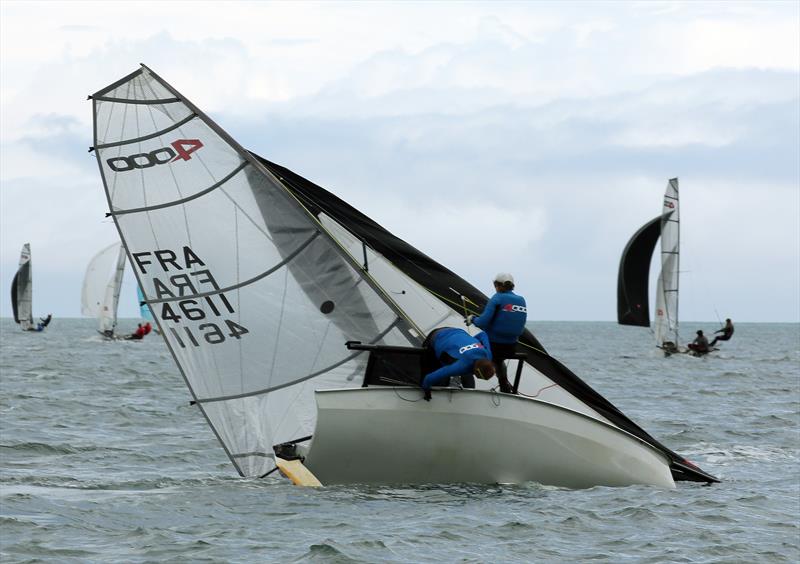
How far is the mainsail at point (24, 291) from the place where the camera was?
6397 cm

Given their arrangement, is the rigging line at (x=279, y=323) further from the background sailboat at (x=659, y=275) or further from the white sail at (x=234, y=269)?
the background sailboat at (x=659, y=275)

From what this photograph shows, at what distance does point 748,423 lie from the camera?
1659cm

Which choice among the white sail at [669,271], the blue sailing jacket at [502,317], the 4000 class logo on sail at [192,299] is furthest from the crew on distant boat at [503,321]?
the white sail at [669,271]

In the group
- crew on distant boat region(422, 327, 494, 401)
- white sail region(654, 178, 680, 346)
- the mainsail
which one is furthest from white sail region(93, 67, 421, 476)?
the mainsail

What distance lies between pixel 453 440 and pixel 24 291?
2394 inches

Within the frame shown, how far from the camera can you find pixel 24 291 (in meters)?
65.6

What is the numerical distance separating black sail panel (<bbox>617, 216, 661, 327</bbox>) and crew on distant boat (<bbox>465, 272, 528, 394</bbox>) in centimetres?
3369

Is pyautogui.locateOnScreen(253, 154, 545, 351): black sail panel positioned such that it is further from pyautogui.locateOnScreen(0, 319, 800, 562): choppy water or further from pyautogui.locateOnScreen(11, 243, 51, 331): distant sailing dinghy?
pyautogui.locateOnScreen(11, 243, 51, 331): distant sailing dinghy

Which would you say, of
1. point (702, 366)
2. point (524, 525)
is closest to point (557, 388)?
point (524, 525)

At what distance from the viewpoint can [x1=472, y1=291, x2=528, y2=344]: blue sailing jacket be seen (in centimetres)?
938

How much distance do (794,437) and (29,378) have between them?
1661 centimetres

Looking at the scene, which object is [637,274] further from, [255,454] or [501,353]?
[501,353]

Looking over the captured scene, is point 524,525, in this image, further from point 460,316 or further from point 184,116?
point 184,116

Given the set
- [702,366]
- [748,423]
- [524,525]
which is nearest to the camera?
[524,525]
